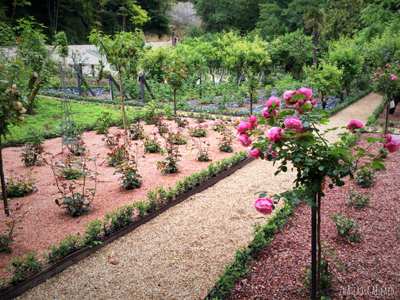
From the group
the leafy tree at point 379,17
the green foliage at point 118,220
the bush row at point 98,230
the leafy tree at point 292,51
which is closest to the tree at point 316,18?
the leafy tree at point 292,51

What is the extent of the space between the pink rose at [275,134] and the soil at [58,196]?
2939 mm

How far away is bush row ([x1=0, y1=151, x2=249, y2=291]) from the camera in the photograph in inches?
106

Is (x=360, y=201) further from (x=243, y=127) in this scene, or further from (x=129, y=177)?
(x=129, y=177)

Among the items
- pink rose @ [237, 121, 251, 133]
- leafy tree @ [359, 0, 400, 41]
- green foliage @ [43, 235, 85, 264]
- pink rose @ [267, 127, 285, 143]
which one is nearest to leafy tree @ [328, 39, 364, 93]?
leafy tree @ [359, 0, 400, 41]

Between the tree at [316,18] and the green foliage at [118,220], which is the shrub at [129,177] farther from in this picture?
the tree at [316,18]

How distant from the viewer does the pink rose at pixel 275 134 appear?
5.46 feet

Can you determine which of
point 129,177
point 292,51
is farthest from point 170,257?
point 292,51

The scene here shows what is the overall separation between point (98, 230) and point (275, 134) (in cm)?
254

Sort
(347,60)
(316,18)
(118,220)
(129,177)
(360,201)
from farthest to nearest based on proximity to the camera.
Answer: (316,18), (347,60), (129,177), (360,201), (118,220)

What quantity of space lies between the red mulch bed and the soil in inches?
88.4

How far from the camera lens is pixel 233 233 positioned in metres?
3.52

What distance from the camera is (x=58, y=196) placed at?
4629 millimetres

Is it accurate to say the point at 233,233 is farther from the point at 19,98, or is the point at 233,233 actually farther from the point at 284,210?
the point at 19,98

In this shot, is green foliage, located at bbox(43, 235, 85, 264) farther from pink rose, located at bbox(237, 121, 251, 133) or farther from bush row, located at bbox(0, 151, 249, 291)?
pink rose, located at bbox(237, 121, 251, 133)
